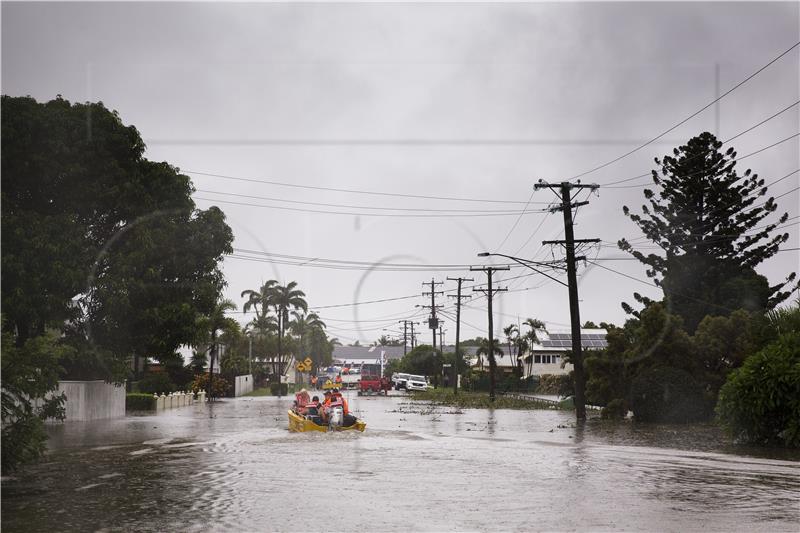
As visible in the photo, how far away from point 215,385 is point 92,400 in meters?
30.3

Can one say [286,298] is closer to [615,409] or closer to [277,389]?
[277,389]

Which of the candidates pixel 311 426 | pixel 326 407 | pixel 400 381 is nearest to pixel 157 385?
pixel 311 426

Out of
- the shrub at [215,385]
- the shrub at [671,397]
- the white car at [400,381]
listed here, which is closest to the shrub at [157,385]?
the shrub at [215,385]

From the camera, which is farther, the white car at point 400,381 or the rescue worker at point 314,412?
the white car at point 400,381

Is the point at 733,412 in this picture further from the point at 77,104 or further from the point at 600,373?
the point at 77,104

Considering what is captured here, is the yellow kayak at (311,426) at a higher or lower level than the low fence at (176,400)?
lower

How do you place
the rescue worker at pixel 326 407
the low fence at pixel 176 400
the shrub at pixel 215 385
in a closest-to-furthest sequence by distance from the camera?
the rescue worker at pixel 326 407
the low fence at pixel 176 400
the shrub at pixel 215 385

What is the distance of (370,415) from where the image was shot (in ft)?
131

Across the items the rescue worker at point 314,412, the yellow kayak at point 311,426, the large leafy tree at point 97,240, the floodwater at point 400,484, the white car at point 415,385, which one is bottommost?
the floodwater at point 400,484

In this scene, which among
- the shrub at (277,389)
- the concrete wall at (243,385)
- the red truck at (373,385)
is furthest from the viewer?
the red truck at (373,385)

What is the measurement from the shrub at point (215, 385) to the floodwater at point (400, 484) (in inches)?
1475

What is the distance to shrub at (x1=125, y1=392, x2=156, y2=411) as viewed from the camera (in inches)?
1811

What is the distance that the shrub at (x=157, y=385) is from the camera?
54.4m

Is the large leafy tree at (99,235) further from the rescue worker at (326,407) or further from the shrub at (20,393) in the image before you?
the shrub at (20,393)
